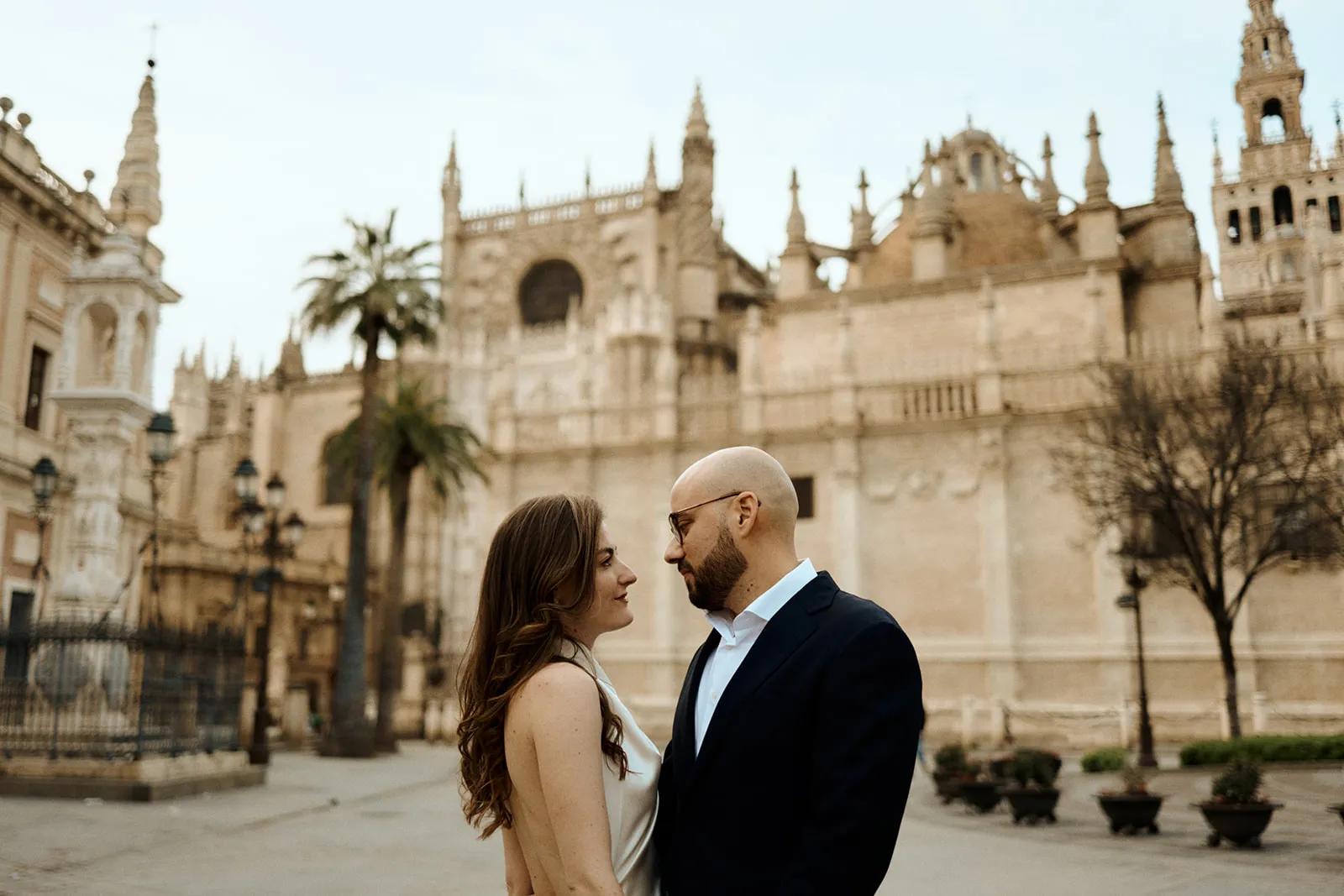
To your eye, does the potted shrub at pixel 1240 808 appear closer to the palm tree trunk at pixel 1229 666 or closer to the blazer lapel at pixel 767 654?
the palm tree trunk at pixel 1229 666

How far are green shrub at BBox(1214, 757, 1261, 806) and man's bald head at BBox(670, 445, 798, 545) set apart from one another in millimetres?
9757

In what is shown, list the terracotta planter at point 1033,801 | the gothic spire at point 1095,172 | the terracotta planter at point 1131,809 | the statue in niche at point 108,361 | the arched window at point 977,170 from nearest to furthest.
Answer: the terracotta planter at point 1131,809 < the terracotta planter at point 1033,801 < the statue in niche at point 108,361 < the gothic spire at point 1095,172 < the arched window at point 977,170

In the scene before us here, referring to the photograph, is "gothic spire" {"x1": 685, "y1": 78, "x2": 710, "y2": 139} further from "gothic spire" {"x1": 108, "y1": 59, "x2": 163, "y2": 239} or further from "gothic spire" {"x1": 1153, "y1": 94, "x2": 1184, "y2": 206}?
"gothic spire" {"x1": 108, "y1": 59, "x2": 163, "y2": 239}

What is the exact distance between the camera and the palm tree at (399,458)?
2872 cm

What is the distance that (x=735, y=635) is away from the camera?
2.64 metres

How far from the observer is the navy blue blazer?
7.33ft

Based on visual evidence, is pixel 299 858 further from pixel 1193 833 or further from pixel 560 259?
pixel 560 259

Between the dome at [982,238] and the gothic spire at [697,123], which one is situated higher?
the gothic spire at [697,123]

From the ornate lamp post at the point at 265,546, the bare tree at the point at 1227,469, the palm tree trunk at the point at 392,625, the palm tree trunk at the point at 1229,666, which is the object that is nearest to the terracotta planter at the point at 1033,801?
the bare tree at the point at 1227,469

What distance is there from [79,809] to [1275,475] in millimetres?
22163

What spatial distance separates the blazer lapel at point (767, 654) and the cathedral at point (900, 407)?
23760 millimetres

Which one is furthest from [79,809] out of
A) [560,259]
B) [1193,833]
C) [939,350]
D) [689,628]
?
[560,259]

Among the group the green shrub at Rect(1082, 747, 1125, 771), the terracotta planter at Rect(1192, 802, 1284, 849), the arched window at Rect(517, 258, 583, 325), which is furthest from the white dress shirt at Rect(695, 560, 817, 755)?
the arched window at Rect(517, 258, 583, 325)

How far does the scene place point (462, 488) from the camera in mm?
31891
